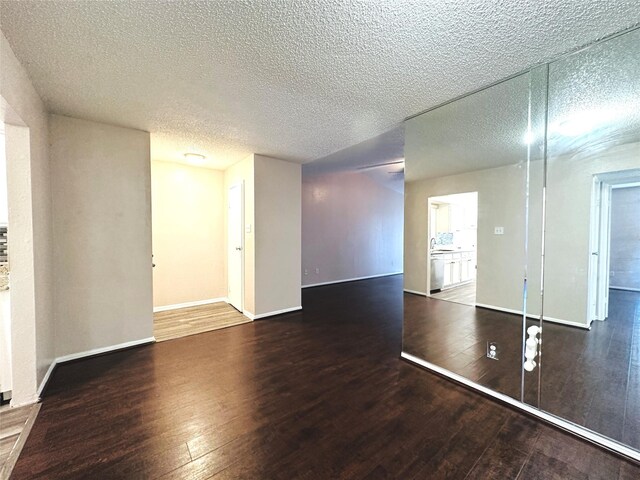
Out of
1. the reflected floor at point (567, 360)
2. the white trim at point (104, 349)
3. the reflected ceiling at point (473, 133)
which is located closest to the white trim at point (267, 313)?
the white trim at point (104, 349)

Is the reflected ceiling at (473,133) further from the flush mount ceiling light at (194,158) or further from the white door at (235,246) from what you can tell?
the flush mount ceiling light at (194,158)

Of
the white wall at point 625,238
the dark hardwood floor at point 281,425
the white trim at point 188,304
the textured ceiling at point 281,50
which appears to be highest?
the textured ceiling at point 281,50

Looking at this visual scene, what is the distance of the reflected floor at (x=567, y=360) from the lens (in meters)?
1.83

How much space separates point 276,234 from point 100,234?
2.08 meters

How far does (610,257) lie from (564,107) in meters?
1.45

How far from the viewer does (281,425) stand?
1734mm

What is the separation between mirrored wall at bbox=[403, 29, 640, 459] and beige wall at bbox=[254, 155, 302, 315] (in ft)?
5.96

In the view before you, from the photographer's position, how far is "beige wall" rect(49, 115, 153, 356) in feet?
8.43

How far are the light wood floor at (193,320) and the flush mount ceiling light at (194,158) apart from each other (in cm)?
238

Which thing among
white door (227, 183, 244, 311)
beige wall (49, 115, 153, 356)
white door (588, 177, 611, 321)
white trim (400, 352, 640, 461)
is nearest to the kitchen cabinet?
white door (588, 177, 611, 321)

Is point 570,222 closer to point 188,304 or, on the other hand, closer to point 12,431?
point 12,431

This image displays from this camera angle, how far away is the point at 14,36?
1.49 metres

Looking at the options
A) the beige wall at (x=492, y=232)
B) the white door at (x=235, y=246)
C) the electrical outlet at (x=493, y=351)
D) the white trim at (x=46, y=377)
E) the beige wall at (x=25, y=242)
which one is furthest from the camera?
the white door at (x=235, y=246)

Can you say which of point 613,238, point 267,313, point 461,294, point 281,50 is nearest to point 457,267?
point 461,294
